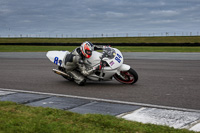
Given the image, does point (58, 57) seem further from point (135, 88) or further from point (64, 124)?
point (64, 124)

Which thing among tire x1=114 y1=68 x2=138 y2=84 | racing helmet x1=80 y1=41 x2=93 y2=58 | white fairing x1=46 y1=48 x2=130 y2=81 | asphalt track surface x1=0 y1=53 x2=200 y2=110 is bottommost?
asphalt track surface x1=0 y1=53 x2=200 y2=110

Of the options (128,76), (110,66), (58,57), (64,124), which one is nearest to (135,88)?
(128,76)

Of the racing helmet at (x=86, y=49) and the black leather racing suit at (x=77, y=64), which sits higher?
the racing helmet at (x=86, y=49)

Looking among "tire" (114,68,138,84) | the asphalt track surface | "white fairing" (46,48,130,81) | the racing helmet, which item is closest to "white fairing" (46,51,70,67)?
the asphalt track surface

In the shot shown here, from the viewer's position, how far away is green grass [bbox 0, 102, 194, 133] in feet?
14.2

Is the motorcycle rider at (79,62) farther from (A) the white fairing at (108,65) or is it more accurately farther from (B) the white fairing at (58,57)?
(B) the white fairing at (58,57)

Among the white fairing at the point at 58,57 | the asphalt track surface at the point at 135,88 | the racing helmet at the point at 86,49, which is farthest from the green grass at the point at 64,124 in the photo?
the white fairing at the point at 58,57

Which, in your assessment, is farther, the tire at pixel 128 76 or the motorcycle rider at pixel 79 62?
the tire at pixel 128 76

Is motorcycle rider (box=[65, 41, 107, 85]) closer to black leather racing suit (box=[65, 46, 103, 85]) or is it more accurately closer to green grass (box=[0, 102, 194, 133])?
black leather racing suit (box=[65, 46, 103, 85])

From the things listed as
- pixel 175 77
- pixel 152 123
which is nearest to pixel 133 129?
pixel 152 123

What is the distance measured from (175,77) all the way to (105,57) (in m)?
3.27

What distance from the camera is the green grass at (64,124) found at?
4.34 metres

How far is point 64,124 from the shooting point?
4629 mm

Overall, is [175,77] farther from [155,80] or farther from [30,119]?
[30,119]
